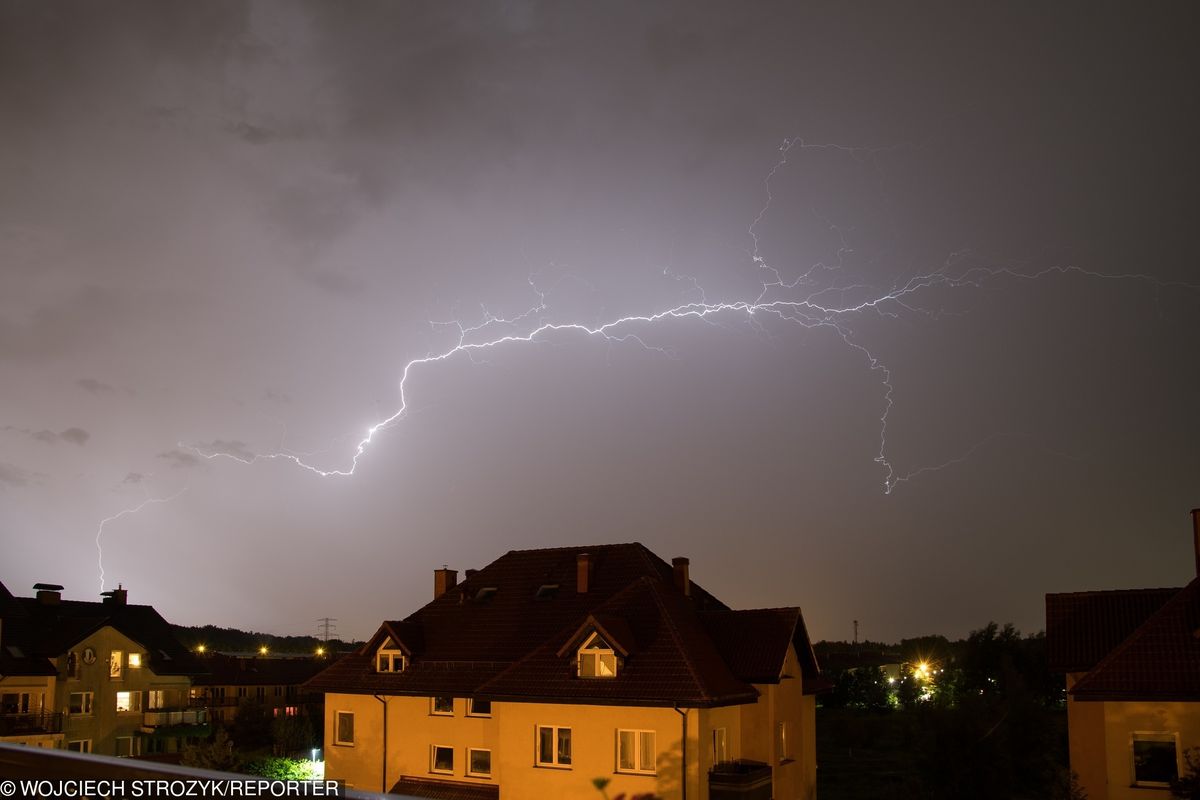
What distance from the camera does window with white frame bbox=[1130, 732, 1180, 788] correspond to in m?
21.1

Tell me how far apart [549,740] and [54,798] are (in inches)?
863

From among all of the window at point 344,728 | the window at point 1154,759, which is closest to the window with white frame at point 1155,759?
the window at point 1154,759

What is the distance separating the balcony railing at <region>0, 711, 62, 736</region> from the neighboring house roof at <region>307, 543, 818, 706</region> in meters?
16.1

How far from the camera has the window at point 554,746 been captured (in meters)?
25.5

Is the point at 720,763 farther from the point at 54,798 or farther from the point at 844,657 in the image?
the point at 844,657

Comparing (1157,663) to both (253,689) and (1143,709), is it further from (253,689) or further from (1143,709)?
(253,689)

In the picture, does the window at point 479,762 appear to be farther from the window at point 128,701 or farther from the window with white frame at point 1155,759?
the window at point 128,701

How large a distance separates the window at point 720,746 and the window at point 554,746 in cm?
362

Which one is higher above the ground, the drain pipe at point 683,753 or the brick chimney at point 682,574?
the brick chimney at point 682,574

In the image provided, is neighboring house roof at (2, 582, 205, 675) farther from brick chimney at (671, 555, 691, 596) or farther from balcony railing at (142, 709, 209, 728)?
brick chimney at (671, 555, 691, 596)

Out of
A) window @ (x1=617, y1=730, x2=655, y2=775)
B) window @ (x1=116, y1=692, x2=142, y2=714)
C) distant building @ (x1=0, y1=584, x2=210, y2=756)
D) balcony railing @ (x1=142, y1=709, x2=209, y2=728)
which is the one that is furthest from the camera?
balcony railing @ (x1=142, y1=709, x2=209, y2=728)

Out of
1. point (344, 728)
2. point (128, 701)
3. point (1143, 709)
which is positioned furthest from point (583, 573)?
point (128, 701)

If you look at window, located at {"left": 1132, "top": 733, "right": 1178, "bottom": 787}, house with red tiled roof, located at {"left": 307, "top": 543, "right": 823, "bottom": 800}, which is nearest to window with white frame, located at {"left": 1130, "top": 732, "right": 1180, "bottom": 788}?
window, located at {"left": 1132, "top": 733, "right": 1178, "bottom": 787}

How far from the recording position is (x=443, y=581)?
37.1m
